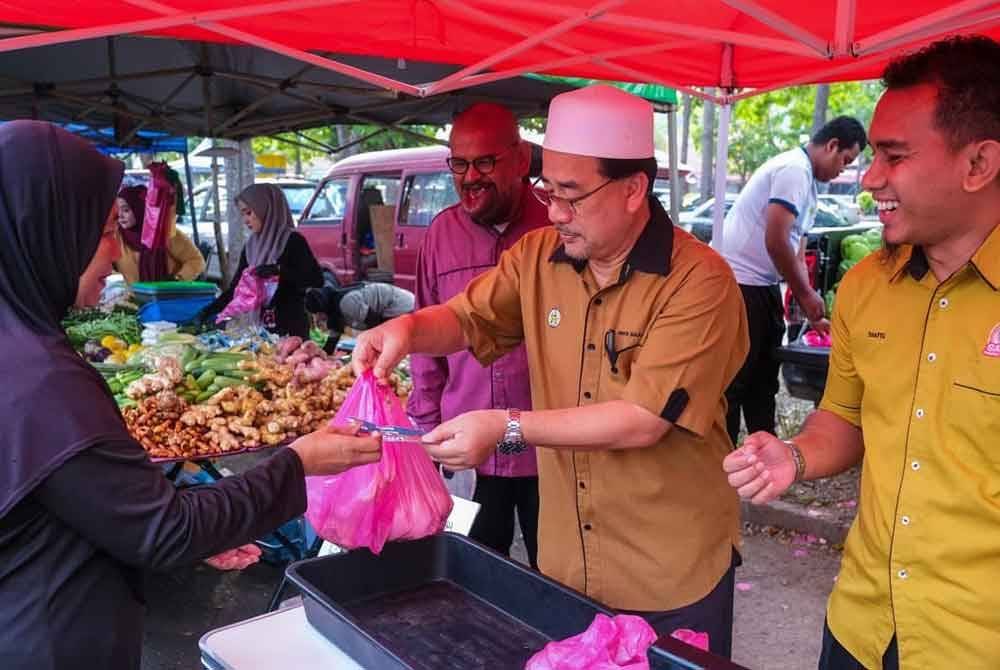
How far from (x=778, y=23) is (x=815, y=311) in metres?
2.68

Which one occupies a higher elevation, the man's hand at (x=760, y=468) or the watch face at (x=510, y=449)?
the man's hand at (x=760, y=468)

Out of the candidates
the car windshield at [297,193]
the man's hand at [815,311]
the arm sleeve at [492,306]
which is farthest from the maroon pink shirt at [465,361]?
the car windshield at [297,193]

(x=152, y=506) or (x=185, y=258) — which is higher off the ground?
(x=152, y=506)

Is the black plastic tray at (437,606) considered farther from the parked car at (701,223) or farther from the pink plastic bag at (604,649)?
the parked car at (701,223)

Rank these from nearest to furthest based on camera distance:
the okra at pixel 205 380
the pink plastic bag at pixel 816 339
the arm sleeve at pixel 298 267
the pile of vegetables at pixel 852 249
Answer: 1. the okra at pixel 205 380
2. the pink plastic bag at pixel 816 339
3. the arm sleeve at pixel 298 267
4. the pile of vegetables at pixel 852 249

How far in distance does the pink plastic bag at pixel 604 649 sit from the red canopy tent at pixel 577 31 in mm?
1679

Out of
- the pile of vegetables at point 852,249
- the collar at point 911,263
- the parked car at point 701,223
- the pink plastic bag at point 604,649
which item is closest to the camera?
the pink plastic bag at point 604,649

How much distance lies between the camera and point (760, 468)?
1674 millimetres

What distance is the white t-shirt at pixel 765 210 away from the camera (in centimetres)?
462

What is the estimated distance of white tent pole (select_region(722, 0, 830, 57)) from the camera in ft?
7.53

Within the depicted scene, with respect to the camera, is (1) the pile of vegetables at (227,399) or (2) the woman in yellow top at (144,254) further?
(2) the woman in yellow top at (144,254)

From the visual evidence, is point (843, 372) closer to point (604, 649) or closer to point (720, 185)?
point (604, 649)

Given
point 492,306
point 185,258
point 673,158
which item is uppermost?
point 673,158

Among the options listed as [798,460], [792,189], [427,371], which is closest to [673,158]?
[792,189]
